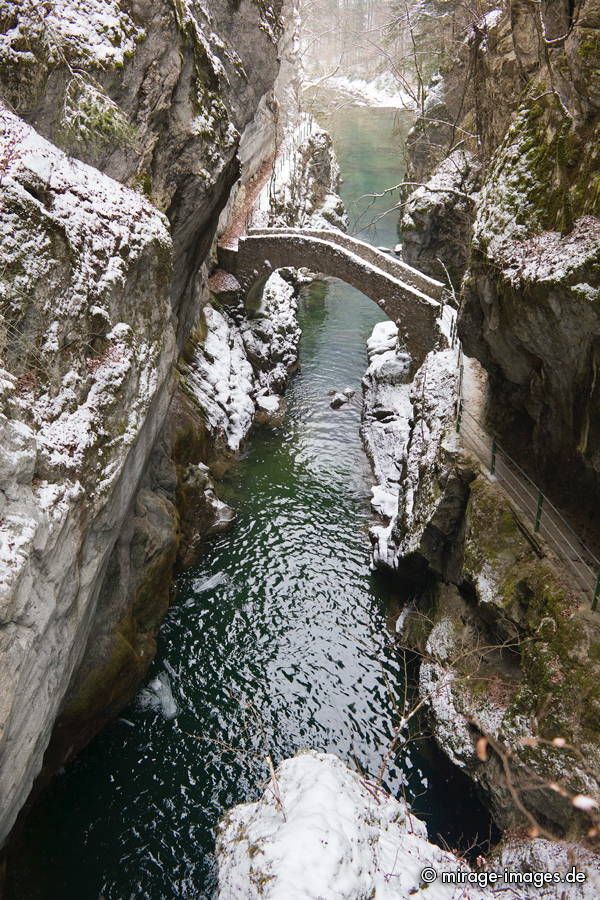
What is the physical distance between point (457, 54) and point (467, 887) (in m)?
28.9

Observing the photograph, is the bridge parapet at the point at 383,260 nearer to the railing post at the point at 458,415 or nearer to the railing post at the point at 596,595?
the railing post at the point at 458,415

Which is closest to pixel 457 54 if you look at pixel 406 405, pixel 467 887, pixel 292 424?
pixel 406 405

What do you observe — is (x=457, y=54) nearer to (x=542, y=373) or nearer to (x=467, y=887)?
(x=542, y=373)

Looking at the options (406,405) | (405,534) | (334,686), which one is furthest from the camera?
(406,405)

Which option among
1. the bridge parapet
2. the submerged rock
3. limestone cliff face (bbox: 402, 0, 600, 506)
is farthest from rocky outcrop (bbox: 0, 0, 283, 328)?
the bridge parapet

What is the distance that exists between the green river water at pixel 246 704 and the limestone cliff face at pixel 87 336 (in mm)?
992

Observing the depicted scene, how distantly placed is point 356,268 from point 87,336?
14.8 m

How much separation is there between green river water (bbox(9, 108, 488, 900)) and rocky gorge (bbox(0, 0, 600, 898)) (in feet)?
0.93

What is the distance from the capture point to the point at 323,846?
5852 mm

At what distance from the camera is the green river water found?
9.18m

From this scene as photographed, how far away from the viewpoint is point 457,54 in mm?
25078

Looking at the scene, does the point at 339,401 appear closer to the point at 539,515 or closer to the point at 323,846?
the point at 539,515

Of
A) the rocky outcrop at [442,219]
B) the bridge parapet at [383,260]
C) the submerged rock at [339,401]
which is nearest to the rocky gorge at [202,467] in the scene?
the bridge parapet at [383,260]

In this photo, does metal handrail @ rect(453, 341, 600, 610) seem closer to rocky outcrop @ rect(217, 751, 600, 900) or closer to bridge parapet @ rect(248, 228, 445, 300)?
rocky outcrop @ rect(217, 751, 600, 900)
